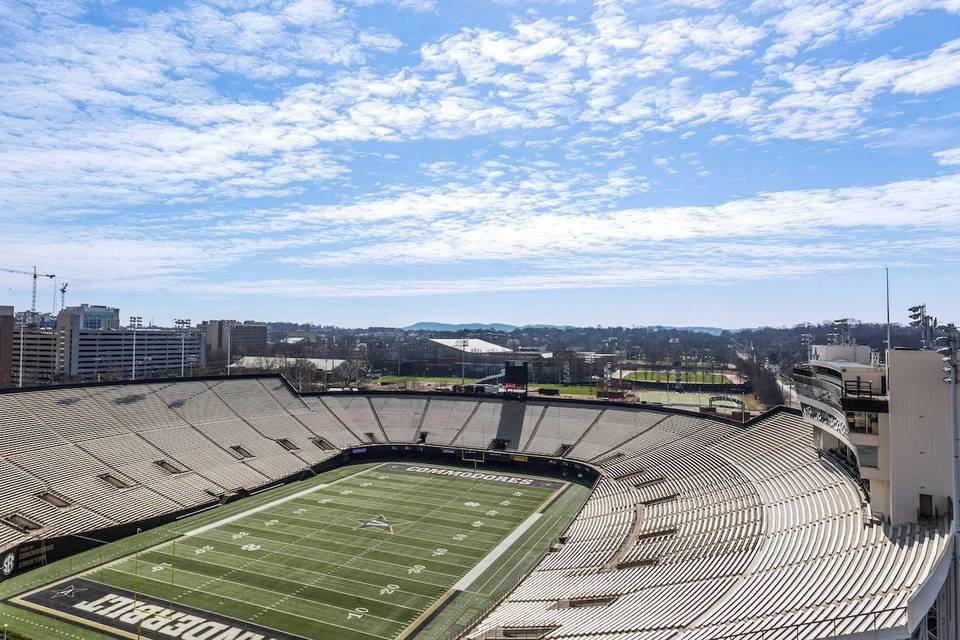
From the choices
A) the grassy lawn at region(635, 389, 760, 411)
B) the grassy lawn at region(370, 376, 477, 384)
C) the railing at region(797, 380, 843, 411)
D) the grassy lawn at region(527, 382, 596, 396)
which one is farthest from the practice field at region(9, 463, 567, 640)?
the grassy lawn at region(370, 376, 477, 384)

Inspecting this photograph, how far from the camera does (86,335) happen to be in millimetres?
116875

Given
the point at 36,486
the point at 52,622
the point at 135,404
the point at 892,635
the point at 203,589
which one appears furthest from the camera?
the point at 135,404

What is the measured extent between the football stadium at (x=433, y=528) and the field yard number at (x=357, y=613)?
392 mm

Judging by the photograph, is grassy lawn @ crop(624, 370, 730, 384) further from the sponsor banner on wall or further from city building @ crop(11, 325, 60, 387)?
city building @ crop(11, 325, 60, 387)

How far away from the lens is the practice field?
2259cm

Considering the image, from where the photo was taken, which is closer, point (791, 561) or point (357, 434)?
point (791, 561)

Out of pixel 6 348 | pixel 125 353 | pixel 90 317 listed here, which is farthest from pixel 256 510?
pixel 90 317

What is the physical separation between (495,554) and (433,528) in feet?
17.4

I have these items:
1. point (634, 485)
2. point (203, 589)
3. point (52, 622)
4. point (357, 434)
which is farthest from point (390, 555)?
point (357, 434)

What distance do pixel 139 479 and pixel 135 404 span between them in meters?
11.0

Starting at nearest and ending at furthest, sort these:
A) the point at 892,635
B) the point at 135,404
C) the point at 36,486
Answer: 1. the point at 892,635
2. the point at 36,486
3. the point at 135,404

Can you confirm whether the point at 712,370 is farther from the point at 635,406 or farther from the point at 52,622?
the point at 52,622

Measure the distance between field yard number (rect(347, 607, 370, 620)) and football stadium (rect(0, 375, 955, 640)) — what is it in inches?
15.5

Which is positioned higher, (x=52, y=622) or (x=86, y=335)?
(x=86, y=335)
